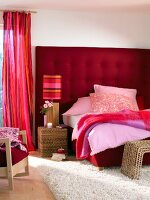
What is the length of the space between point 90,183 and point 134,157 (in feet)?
1.92

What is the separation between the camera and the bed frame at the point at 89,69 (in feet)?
20.6

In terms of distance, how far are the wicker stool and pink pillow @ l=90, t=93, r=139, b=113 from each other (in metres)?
1.43

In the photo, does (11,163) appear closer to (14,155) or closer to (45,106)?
(14,155)

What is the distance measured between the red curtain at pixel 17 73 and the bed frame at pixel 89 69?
0.66 ft

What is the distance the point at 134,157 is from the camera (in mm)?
4160

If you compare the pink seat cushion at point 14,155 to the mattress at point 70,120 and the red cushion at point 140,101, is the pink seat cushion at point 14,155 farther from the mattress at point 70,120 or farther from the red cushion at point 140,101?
the red cushion at point 140,101

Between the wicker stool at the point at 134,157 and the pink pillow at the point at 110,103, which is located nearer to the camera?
the wicker stool at the point at 134,157

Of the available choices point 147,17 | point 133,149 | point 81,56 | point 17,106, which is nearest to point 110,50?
point 81,56

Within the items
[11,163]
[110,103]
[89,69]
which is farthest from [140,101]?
[11,163]

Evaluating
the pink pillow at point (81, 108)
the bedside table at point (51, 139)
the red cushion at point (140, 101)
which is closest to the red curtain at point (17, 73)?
the bedside table at point (51, 139)

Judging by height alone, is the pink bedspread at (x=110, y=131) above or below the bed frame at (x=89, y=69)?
Answer: below

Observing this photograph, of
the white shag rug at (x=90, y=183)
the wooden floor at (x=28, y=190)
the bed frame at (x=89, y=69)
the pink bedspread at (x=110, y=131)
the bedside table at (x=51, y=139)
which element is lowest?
the wooden floor at (x=28, y=190)

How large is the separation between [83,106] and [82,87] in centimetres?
55

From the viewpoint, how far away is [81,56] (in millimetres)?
6387
